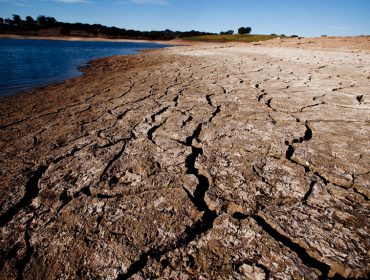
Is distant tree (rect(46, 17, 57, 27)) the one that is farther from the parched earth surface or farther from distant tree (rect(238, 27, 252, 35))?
the parched earth surface

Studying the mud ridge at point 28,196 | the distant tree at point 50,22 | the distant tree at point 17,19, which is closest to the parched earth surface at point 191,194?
the mud ridge at point 28,196

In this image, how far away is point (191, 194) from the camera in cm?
146

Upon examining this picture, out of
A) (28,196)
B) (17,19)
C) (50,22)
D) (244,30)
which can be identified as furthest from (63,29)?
(28,196)

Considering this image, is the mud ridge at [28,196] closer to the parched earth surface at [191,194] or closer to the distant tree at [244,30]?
the parched earth surface at [191,194]

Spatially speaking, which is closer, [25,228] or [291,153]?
[25,228]

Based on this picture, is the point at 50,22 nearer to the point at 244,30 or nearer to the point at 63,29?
the point at 63,29

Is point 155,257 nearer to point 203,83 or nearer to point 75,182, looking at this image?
point 75,182

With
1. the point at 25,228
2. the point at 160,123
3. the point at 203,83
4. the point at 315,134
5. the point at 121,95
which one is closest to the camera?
the point at 25,228

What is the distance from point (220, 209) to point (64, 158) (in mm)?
1398

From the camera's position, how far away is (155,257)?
1062 millimetres

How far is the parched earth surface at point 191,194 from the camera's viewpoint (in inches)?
40.6

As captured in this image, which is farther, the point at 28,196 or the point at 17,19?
the point at 17,19

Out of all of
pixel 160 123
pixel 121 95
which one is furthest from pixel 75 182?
pixel 121 95

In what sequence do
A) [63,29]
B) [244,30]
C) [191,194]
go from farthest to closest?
[63,29], [244,30], [191,194]
